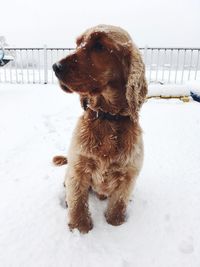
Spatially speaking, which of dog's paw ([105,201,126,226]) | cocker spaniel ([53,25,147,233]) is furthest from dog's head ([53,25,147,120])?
dog's paw ([105,201,126,226])

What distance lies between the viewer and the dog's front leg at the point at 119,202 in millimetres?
2156

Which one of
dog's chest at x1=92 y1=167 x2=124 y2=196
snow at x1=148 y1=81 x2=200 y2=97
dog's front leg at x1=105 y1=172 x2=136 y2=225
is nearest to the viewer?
dog's chest at x1=92 y1=167 x2=124 y2=196

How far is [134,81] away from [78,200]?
0.91 meters

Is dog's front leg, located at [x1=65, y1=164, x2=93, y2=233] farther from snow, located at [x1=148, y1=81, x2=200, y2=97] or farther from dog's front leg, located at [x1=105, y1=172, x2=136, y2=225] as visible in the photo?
snow, located at [x1=148, y1=81, x2=200, y2=97]

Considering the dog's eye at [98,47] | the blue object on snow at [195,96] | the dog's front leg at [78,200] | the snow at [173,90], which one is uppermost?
the dog's eye at [98,47]

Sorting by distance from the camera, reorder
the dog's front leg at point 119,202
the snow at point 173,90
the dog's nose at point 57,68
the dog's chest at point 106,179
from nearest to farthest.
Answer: the dog's nose at point 57,68, the dog's chest at point 106,179, the dog's front leg at point 119,202, the snow at point 173,90

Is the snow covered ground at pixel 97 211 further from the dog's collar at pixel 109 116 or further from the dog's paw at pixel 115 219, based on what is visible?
the dog's collar at pixel 109 116

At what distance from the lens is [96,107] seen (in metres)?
2.04

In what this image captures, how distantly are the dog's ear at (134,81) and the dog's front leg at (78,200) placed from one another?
55 cm

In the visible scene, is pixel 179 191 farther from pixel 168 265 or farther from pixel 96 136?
pixel 96 136

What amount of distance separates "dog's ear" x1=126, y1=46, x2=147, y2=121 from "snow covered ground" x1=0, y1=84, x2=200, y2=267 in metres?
0.86

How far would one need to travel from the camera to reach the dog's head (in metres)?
1.77

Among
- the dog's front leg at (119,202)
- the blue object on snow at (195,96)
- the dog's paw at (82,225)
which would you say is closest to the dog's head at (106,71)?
the dog's front leg at (119,202)

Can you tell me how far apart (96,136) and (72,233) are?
2.29ft
